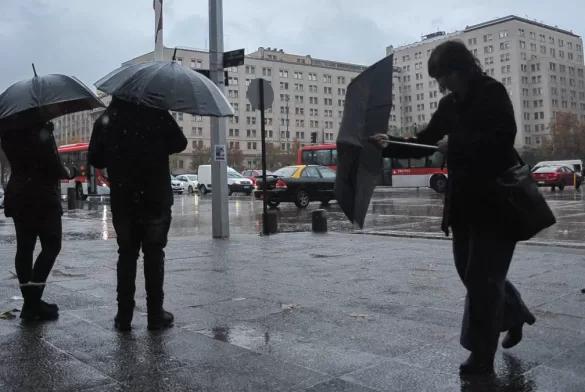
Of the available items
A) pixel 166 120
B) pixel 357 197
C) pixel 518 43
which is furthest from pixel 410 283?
pixel 518 43

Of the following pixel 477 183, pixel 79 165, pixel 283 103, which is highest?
pixel 283 103

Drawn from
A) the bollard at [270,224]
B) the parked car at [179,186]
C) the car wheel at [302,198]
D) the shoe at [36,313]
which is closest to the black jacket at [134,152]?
the shoe at [36,313]

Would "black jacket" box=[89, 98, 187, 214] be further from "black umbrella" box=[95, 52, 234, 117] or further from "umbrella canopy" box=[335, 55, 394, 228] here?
"umbrella canopy" box=[335, 55, 394, 228]

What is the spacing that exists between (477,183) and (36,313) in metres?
3.43

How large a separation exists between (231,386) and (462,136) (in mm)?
1792

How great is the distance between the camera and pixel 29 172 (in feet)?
14.6

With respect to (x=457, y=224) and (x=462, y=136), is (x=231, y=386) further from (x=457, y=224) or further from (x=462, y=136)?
(x=462, y=136)

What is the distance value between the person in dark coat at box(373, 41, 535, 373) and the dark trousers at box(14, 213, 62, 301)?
2992 mm

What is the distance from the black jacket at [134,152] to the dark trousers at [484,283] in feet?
6.83

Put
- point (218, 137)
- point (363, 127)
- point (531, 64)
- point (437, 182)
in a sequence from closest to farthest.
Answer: point (363, 127) → point (218, 137) → point (437, 182) → point (531, 64)

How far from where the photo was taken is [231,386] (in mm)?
3070

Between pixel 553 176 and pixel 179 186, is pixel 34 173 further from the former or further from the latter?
pixel 179 186

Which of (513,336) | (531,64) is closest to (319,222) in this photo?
(513,336)

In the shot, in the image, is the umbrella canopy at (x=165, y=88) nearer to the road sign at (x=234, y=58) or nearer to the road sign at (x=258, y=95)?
the road sign at (x=234, y=58)
